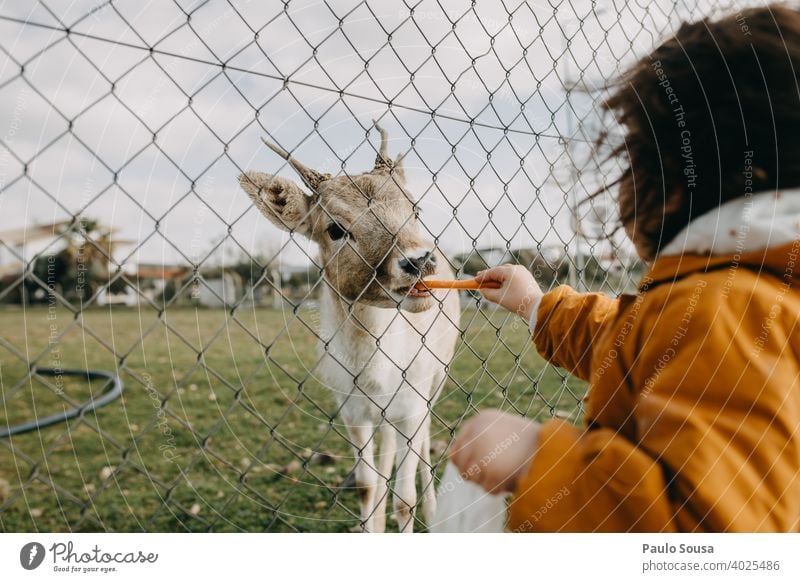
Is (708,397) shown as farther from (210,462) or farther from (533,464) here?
(210,462)

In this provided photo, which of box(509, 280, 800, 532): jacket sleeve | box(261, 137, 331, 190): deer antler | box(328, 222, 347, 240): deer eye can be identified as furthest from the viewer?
box(328, 222, 347, 240): deer eye

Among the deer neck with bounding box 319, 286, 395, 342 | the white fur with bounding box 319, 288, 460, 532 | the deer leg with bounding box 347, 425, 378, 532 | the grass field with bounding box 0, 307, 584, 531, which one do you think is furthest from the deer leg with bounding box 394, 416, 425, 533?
the deer neck with bounding box 319, 286, 395, 342

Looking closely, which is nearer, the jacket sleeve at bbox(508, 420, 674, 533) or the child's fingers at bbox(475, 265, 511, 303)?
the jacket sleeve at bbox(508, 420, 674, 533)

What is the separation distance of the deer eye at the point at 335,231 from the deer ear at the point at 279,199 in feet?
0.46

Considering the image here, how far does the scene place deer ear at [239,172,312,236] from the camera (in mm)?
2402

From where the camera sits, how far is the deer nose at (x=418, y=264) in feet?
7.79

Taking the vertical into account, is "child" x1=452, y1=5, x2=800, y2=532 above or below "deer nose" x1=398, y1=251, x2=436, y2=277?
above

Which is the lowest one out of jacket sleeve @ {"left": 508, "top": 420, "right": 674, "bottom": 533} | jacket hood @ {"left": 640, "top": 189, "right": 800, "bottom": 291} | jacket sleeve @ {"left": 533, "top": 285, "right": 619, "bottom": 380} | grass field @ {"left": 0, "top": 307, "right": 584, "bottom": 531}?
grass field @ {"left": 0, "top": 307, "right": 584, "bottom": 531}

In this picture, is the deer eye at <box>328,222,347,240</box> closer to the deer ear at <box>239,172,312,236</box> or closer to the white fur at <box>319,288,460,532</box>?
the deer ear at <box>239,172,312,236</box>

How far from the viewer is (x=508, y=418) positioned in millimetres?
1213

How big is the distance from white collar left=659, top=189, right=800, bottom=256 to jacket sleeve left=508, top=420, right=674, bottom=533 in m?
0.47

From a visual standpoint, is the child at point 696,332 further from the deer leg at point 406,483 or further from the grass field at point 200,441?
the deer leg at point 406,483
